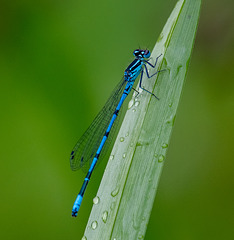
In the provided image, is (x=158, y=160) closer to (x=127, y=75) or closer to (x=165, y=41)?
(x=165, y=41)

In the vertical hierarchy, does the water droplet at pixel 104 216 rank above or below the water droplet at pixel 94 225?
above

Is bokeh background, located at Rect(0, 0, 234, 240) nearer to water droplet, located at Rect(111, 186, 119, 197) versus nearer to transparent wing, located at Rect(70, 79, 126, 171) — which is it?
transparent wing, located at Rect(70, 79, 126, 171)

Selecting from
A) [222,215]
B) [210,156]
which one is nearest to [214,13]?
[210,156]

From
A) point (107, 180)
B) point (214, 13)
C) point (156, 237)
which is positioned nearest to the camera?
point (107, 180)

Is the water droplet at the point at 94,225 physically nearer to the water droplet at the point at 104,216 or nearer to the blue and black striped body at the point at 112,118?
the water droplet at the point at 104,216

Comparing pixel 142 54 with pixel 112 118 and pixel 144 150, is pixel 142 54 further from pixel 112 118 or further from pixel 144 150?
pixel 144 150

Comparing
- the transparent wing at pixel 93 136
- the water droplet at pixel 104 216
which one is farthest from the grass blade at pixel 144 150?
the transparent wing at pixel 93 136

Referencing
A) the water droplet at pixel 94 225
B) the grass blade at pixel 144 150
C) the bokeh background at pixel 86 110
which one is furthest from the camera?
the bokeh background at pixel 86 110
